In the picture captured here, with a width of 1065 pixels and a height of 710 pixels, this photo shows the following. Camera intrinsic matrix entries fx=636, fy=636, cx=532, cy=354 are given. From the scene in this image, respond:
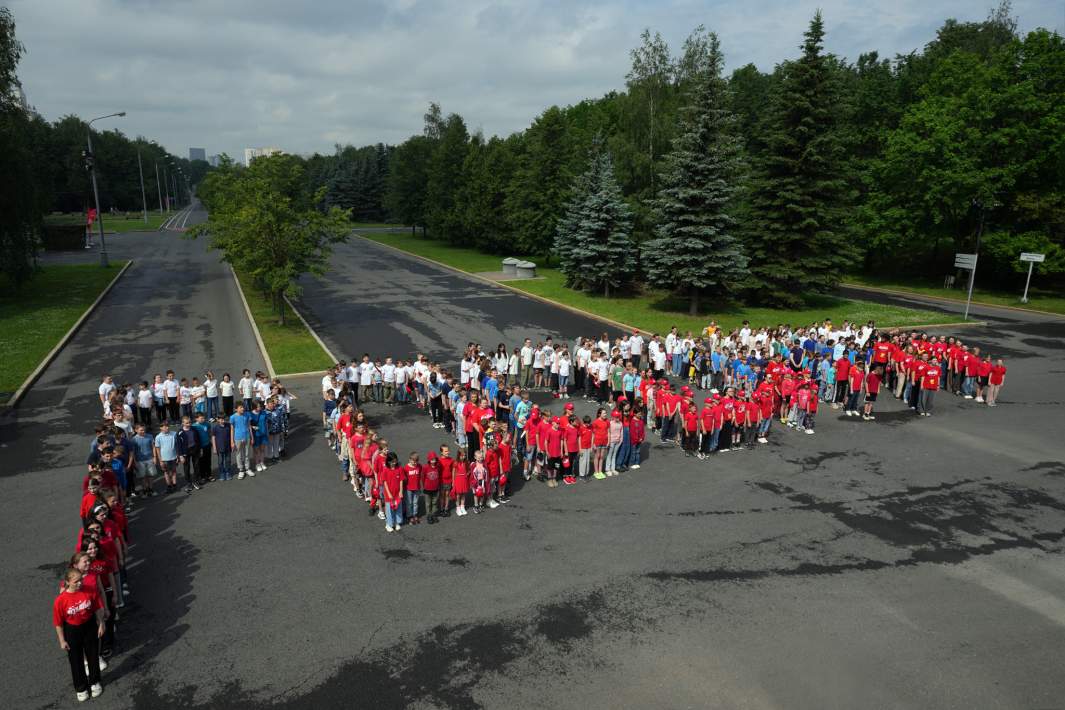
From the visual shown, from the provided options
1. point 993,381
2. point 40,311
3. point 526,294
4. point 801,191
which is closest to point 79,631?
point 993,381

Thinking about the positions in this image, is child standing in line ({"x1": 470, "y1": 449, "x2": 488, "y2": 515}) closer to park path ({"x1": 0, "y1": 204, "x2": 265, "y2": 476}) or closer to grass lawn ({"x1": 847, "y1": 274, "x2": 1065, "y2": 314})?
park path ({"x1": 0, "y1": 204, "x2": 265, "y2": 476})

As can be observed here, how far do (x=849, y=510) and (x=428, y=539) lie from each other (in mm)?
7794

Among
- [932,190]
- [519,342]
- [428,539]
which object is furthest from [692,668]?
[932,190]

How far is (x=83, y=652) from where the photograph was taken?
23.7 feet

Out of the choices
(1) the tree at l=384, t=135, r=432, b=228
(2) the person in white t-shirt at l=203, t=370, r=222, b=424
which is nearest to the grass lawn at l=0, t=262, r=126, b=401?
(2) the person in white t-shirt at l=203, t=370, r=222, b=424

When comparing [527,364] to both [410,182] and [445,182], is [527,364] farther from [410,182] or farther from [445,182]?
[410,182]

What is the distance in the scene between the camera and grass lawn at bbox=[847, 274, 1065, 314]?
119 feet

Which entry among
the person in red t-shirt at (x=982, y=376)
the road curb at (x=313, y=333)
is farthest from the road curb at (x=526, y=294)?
the road curb at (x=313, y=333)

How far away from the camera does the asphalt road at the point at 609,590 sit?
7441 mm

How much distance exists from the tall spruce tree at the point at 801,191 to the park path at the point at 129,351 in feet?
81.7

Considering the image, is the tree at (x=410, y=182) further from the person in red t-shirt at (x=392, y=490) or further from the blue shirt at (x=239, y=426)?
the person in red t-shirt at (x=392, y=490)

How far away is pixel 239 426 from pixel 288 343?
12360 millimetres

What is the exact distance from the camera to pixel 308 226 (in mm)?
27203

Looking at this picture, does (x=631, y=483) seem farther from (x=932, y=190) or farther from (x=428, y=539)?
(x=932, y=190)
